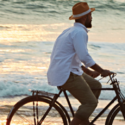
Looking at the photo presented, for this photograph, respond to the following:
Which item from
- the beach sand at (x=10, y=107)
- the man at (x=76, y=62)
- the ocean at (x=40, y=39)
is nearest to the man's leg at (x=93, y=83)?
the man at (x=76, y=62)

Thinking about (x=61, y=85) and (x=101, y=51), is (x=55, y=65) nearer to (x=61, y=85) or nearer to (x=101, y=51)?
(x=61, y=85)

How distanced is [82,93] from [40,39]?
64.4 feet

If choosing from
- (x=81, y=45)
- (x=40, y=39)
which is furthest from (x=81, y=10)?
(x=40, y=39)

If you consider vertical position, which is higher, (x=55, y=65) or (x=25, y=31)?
(x=55, y=65)

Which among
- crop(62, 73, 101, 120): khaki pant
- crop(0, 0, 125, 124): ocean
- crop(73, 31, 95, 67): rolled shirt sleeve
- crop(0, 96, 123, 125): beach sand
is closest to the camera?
crop(73, 31, 95, 67): rolled shirt sleeve

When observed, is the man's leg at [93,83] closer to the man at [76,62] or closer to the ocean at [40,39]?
the man at [76,62]

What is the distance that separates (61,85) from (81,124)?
0.59 m

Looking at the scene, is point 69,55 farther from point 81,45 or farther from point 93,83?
point 93,83

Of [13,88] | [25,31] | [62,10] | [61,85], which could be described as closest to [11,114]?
[61,85]

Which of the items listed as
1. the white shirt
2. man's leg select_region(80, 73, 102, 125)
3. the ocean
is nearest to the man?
the white shirt

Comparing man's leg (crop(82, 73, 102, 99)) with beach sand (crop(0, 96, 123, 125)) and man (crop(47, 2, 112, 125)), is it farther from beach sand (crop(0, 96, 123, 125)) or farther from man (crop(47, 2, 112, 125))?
beach sand (crop(0, 96, 123, 125))

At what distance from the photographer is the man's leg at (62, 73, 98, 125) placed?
3197 mm

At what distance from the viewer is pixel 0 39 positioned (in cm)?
2327

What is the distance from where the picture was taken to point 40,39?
22.6 m
